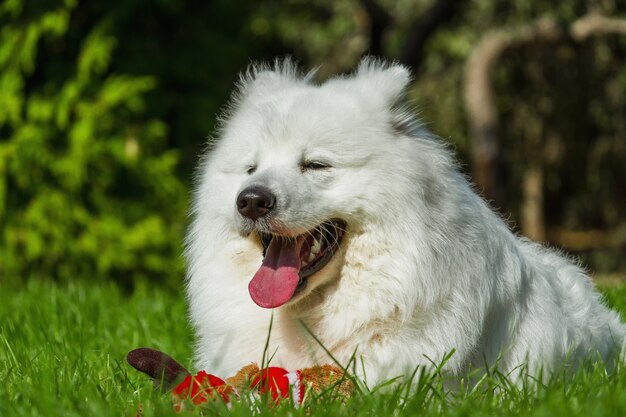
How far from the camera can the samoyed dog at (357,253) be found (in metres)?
3.35

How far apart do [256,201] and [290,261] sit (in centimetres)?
31

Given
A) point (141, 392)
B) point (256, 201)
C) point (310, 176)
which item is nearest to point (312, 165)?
point (310, 176)

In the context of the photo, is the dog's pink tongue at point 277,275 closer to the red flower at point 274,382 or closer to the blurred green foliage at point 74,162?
the red flower at point 274,382

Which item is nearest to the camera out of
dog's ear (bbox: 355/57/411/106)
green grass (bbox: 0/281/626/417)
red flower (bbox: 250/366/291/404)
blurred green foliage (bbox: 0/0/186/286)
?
green grass (bbox: 0/281/626/417)

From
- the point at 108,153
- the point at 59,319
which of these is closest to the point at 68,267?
the point at 108,153

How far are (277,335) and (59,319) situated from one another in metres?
2.28

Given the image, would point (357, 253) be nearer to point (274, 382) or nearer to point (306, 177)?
point (306, 177)

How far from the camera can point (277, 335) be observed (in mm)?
3518

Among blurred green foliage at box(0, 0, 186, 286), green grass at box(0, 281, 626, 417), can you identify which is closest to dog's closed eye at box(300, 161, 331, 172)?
green grass at box(0, 281, 626, 417)

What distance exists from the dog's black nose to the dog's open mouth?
0.22 meters

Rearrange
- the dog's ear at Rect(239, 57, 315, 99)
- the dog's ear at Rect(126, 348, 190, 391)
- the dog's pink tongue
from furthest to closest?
1. the dog's ear at Rect(239, 57, 315, 99)
2. the dog's pink tongue
3. the dog's ear at Rect(126, 348, 190, 391)

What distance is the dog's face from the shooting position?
334 cm

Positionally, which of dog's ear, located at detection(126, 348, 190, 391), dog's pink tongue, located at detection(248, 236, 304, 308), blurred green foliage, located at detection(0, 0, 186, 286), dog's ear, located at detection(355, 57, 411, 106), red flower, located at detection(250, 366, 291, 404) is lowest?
blurred green foliage, located at detection(0, 0, 186, 286)

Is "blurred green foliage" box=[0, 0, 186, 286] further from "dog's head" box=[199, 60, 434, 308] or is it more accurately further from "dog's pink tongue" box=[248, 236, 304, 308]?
"dog's pink tongue" box=[248, 236, 304, 308]
